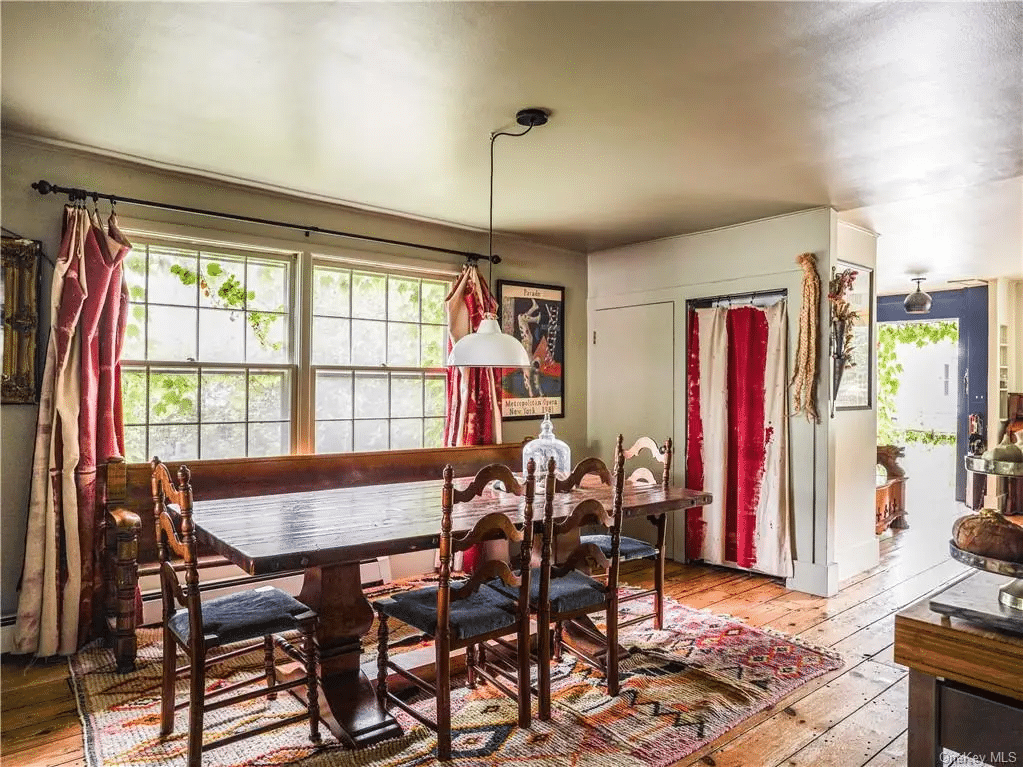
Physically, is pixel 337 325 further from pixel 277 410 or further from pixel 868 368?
pixel 868 368

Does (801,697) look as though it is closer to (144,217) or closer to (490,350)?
(490,350)

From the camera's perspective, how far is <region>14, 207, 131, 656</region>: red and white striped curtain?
9.78ft

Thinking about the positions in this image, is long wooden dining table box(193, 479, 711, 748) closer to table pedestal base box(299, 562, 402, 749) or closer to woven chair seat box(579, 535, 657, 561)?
table pedestal base box(299, 562, 402, 749)

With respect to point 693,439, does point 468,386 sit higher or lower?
higher

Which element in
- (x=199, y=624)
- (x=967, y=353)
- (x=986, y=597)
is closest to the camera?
(x=986, y=597)

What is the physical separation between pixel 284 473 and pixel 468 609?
181cm

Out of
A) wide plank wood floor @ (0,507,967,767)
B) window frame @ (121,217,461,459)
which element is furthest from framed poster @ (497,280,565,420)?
wide plank wood floor @ (0,507,967,767)

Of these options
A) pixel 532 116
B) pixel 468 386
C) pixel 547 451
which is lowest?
pixel 547 451

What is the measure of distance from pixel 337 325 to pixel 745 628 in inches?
118

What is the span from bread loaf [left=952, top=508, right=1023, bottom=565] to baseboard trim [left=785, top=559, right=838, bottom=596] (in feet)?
9.68

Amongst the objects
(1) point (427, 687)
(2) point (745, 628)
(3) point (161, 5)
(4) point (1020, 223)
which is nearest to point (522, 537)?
(1) point (427, 687)

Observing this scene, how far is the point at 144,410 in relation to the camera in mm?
3514

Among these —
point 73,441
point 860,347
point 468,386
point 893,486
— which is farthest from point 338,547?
point 893,486

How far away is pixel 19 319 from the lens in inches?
119
